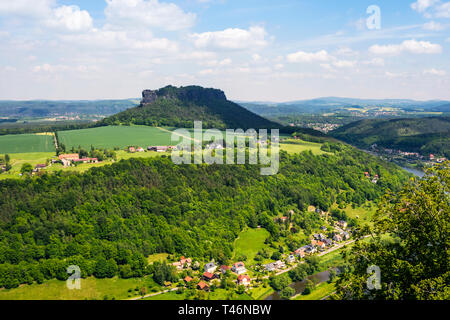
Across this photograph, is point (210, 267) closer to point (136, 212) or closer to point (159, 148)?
point (136, 212)

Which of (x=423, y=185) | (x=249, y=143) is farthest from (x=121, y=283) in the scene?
(x=249, y=143)

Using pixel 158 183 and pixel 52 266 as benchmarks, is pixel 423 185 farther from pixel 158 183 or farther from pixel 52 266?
pixel 158 183

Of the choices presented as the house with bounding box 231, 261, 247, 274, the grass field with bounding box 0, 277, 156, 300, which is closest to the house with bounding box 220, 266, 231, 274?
the house with bounding box 231, 261, 247, 274

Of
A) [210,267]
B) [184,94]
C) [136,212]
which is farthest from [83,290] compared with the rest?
[184,94]

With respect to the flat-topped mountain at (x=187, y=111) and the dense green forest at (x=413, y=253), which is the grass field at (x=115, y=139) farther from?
the dense green forest at (x=413, y=253)

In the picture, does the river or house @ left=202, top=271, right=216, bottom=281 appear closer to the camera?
the river

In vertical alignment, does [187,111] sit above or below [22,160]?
above

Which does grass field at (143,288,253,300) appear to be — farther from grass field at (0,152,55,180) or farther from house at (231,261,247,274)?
grass field at (0,152,55,180)
